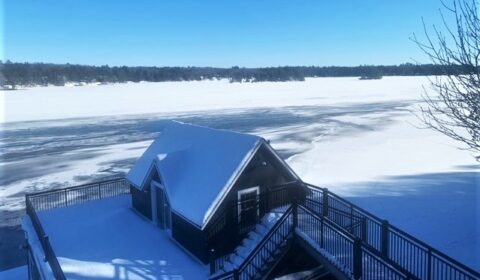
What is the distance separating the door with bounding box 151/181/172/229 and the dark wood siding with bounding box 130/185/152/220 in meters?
0.33

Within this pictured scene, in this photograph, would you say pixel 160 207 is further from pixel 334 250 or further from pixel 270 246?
pixel 334 250

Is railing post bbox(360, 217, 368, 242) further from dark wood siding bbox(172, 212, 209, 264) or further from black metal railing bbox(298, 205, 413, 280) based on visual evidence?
dark wood siding bbox(172, 212, 209, 264)

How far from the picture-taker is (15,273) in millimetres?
15586

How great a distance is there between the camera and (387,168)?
27.5 metres

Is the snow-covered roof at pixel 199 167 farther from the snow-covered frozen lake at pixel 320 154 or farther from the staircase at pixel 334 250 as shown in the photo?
the snow-covered frozen lake at pixel 320 154

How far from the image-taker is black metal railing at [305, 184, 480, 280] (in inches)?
394

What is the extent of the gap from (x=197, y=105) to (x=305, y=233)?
2472 inches

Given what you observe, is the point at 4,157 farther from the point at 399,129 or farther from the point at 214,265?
the point at 399,129

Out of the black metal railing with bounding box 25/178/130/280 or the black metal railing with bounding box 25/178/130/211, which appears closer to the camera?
the black metal railing with bounding box 25/178/130/280

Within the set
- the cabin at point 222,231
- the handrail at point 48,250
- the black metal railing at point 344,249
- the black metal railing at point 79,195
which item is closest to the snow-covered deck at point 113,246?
the cabin at point 222,231

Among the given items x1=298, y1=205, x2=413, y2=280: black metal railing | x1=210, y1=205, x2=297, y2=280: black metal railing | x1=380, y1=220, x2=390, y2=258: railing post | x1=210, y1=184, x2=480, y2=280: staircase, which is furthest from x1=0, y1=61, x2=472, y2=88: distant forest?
x1=380, y1=220, x2=390, y2=258: railing post

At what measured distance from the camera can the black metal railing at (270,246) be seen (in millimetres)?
11328

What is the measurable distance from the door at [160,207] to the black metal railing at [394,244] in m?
4.97

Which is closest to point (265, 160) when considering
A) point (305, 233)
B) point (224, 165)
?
point (224, 165)
